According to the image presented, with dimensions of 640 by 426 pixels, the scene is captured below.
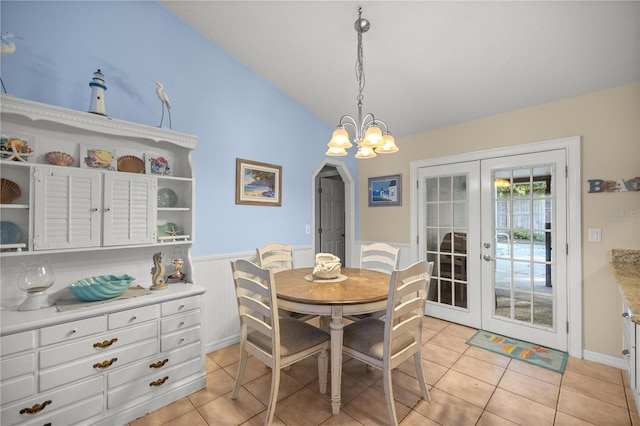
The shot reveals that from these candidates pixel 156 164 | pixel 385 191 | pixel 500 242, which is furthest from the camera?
pixel 385 191

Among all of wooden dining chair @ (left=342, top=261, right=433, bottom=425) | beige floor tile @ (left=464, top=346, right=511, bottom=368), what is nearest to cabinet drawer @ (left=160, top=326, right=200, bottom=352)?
wooden dining chair @ (left=342, top=261, right=433, bottom=425)

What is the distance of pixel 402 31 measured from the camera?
2.17m

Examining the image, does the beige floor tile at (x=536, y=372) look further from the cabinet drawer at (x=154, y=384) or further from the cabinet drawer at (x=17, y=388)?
the cabinet drawer at (x=17, y=388)

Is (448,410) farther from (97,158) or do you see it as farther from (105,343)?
(97,158)

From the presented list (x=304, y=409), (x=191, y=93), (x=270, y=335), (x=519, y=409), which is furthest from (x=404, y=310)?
(x=191, y=93)

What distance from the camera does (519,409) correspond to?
1837 millimetres

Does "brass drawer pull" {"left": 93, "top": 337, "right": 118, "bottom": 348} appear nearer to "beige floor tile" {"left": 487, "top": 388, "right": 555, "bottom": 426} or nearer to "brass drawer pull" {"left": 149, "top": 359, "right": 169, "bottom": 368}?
"brass drawer pull" {"left": 149, "top": 359, "right": 169, "bottom": 368}

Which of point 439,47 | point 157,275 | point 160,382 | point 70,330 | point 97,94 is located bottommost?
point 160,382

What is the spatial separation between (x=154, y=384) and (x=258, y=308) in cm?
91

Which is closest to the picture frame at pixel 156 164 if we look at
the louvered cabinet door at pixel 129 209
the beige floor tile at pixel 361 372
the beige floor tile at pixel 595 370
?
the louvered cabinet door at pixel 129 209

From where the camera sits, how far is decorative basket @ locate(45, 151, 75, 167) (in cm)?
176

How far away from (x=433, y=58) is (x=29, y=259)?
10.5 ft

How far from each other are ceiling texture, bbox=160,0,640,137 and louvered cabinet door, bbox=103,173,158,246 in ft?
5.16

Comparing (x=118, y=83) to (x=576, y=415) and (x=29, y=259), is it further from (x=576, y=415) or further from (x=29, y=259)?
(x=576, y=415)
